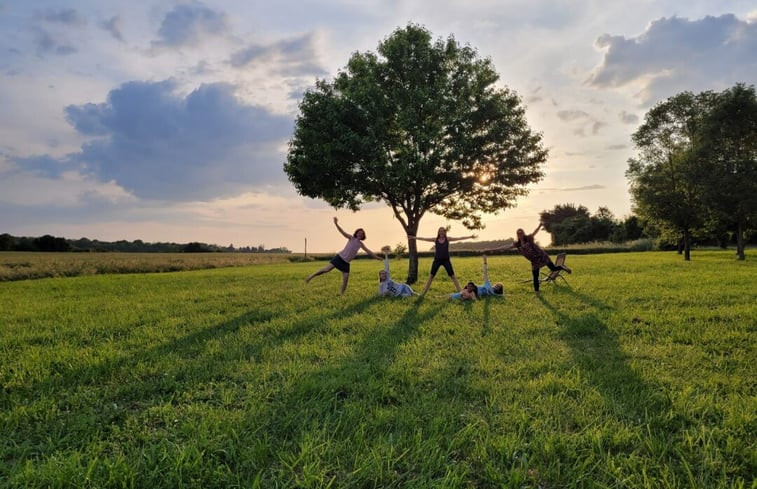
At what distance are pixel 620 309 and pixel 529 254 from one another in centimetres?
444

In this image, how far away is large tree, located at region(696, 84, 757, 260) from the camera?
1143 inches

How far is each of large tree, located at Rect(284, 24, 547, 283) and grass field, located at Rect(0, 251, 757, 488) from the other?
10216mm

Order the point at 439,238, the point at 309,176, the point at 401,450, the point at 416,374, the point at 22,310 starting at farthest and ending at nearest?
the point at 309,176 < the point at 439,238 < the point at 22,310 < the point at 416,374 < the point at 401,450

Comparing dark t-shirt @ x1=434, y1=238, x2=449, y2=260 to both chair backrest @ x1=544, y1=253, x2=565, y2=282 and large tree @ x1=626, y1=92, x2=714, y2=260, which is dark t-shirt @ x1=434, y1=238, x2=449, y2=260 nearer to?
chair backrest @ x1=544, y1=253, x2=565, y2=282

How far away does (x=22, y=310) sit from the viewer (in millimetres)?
12539

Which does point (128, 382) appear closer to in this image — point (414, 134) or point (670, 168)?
point (414, 134)

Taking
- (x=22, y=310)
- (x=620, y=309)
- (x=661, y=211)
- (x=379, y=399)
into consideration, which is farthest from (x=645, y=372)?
(x=661, y=211)

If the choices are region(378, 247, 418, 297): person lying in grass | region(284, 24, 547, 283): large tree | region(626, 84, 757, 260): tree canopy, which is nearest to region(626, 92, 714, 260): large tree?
region(626, 84, 757, 260): tree canopy

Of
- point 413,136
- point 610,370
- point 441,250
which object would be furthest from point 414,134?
point 610,370

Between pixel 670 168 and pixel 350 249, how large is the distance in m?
32.9

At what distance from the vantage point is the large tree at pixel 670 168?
33312 millimetres

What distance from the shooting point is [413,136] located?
18375mm

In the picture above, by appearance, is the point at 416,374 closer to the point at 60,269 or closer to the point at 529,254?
the point at 529,254

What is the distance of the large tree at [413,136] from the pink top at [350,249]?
4.43m
